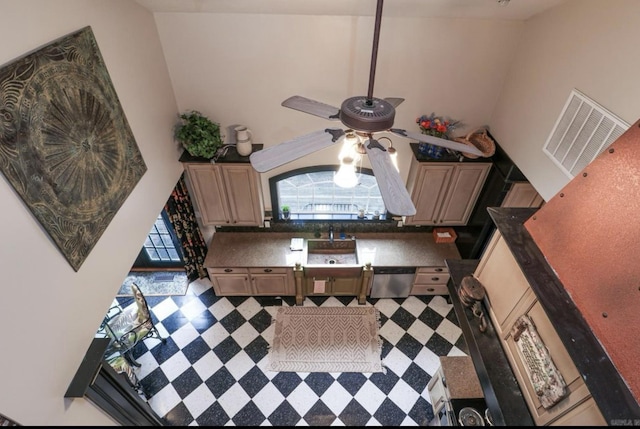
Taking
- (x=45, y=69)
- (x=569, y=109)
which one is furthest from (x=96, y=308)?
(x=569, y=109)

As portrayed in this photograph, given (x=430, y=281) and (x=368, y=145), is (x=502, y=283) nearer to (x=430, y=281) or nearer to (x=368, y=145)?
(x=368, y=145)

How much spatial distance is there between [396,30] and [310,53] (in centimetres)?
79

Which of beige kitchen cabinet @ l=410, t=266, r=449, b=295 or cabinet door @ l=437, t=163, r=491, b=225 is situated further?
beige kitchen cabinet @ l=410, t=266, r=449, b=295

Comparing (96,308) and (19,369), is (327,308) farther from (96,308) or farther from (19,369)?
(19,369)

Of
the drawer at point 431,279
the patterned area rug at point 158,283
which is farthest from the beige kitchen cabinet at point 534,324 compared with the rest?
the patterned area rug at point 158,283

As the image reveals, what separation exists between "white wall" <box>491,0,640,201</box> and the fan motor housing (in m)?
1.60

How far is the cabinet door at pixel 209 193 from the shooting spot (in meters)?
3.40

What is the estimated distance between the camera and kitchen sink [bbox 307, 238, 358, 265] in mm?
4180

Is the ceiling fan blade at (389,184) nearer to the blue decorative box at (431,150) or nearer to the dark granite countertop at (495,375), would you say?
the dark granite countertop at (495,375)

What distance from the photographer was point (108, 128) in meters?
2.20

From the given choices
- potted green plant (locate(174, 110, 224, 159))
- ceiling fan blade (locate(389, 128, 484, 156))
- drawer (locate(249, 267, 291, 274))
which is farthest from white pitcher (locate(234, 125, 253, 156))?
ceiling fan blade (locate(389, 128, 484, 156))

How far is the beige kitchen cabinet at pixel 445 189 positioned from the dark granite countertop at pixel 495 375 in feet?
5.79

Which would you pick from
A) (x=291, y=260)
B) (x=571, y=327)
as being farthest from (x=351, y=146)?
(x=291, y=260)

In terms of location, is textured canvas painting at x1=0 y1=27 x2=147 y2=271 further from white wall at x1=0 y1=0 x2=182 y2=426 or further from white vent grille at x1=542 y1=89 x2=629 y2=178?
white vent grille at x1=542 y1=89 x2=629 y2=178
